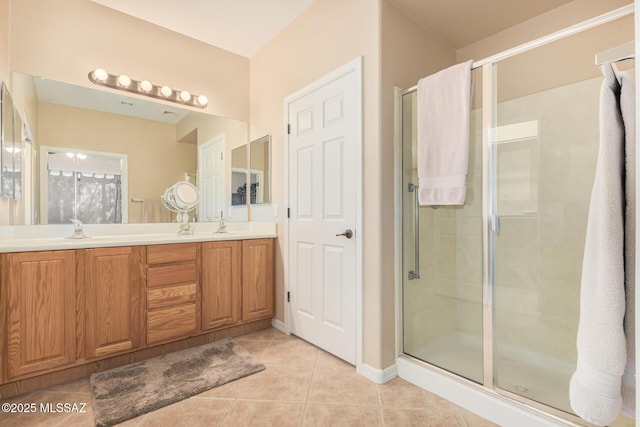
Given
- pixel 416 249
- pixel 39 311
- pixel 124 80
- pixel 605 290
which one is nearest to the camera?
pixel 605 290

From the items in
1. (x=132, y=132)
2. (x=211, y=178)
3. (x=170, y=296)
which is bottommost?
(x=170, y=296)

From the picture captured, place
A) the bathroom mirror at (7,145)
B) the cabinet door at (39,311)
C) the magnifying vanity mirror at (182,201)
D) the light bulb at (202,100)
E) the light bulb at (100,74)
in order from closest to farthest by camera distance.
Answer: the cabinet door at (39,311)
the bathroom mirror at (7,145)
the light bulb at (100,74)
the magnifying vanity mirror at (182,201)
the light bulb at (202,100)

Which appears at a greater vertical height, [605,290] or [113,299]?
[605,290]

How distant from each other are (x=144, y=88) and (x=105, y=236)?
1285mm

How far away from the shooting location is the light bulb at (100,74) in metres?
2.38

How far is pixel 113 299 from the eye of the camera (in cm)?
201

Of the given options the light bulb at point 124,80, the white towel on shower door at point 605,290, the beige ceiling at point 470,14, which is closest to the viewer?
the white towel on shower door at point 605,290

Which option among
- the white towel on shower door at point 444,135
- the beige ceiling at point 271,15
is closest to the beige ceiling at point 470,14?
the beige ceiling at point 271,15

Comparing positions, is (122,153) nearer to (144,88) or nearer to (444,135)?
(144,88)

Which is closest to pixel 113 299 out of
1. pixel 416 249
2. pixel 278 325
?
pixel 278 325

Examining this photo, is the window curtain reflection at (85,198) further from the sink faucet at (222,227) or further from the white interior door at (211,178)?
the sink faucet at (222,227)

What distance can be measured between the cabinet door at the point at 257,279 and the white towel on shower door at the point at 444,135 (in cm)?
151

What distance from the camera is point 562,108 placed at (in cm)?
190

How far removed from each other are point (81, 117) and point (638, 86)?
311 centimetres
